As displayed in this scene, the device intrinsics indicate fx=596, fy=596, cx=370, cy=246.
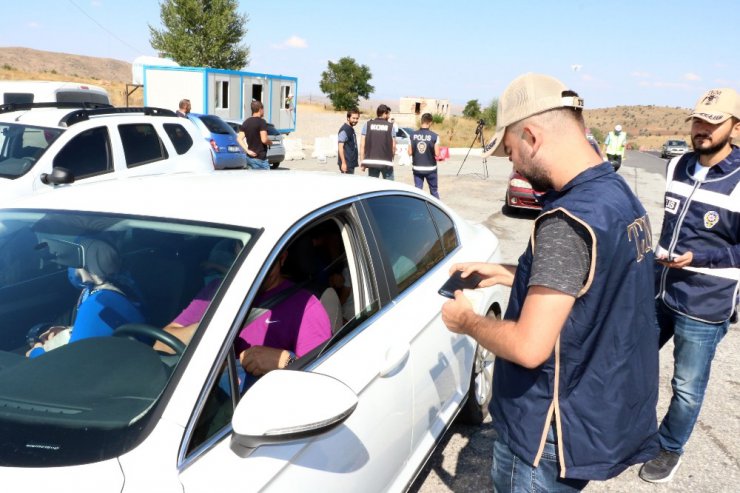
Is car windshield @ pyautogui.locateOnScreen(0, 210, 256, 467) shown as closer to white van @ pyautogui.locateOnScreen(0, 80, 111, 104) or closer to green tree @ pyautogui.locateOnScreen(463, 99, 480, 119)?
white van @ pyautogui.locateOnScreen(0, 80, 111, 104)

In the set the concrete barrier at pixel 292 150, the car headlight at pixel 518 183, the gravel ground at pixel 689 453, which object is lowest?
the gravel ground at pixel 689 453

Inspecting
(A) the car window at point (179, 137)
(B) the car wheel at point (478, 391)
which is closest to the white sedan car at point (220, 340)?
(B) the car wheel at point (478, 391)

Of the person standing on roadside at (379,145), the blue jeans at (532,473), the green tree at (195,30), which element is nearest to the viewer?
the blue jeans at (532,473)

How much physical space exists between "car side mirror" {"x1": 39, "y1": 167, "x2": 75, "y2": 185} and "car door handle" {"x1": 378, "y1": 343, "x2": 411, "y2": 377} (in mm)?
5092

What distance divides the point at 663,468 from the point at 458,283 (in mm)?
1959

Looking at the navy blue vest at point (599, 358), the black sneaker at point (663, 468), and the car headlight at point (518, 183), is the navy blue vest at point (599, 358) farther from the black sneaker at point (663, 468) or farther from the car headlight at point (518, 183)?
the car headlight at point (518, 183)

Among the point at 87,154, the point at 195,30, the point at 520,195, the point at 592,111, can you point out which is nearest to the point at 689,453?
the point at 87,154

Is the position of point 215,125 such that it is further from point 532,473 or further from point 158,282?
point 532,473

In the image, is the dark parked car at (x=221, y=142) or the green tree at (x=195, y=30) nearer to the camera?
the dark parked car at (x=221, y=142)

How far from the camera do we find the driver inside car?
197 cm

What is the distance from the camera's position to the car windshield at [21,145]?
632cm

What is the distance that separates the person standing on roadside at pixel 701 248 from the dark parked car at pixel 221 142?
11475 mm

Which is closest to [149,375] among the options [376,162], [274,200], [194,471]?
[194,471]

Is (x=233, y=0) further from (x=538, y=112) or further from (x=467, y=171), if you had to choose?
(x=538, y=112)
